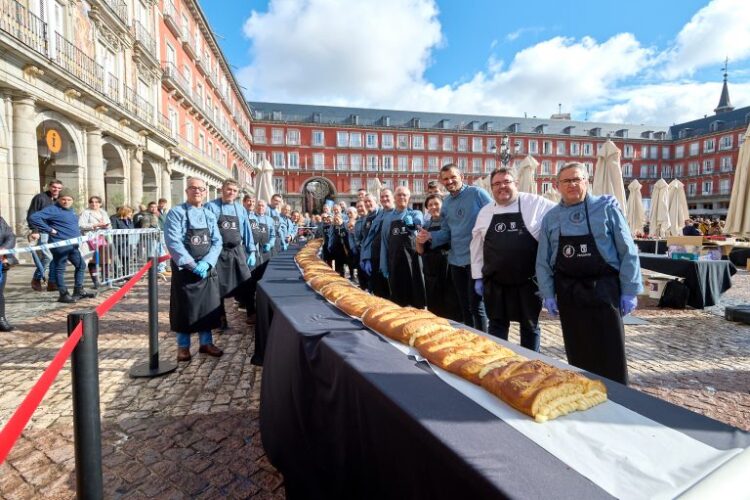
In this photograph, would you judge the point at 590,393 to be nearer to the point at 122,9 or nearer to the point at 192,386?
the point at 192,386

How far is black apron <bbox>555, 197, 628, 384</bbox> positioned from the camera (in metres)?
2.86

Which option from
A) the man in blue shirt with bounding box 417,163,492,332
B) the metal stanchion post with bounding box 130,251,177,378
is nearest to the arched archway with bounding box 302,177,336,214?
the man in blue shirt with bounding box 417,163,492,332

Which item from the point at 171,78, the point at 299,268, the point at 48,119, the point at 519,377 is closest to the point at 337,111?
the point at 171,78

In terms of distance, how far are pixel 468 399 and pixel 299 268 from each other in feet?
12.7

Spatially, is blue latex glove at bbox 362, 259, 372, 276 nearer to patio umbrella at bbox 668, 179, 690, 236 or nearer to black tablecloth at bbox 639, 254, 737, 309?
black tablecloth at bbox 639, 254, 737, 309

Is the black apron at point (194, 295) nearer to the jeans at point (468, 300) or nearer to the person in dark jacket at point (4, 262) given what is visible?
the jeans at point (468, 300)

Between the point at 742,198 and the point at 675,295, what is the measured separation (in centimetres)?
189

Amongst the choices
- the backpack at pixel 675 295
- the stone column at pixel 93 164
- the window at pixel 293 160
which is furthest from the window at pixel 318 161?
the backpack at pixel 675 295

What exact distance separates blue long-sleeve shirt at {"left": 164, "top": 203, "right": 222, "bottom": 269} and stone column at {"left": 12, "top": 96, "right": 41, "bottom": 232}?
381 inches

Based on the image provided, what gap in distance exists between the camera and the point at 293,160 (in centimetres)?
5281

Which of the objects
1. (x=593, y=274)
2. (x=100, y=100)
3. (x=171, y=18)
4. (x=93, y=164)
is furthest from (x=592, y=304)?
(x=171, y=18)

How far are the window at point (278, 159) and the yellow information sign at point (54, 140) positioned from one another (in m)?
40.2

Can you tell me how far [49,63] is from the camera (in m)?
11.3

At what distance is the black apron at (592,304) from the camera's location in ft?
9.37
